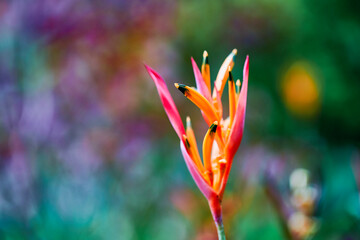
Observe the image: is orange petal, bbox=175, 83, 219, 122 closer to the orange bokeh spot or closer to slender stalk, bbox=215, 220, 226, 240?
slender stalk, bbox=215, 220, 226, 240

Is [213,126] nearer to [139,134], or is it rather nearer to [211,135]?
[211,135]

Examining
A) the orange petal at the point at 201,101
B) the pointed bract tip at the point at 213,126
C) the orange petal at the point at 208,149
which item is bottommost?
the orange petal at the point at 208,149

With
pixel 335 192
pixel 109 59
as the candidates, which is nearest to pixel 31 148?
pixel 109 59

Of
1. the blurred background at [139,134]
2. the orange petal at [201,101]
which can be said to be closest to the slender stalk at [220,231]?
the orange petal at [201,101]

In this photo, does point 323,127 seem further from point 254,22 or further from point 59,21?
point 59,21

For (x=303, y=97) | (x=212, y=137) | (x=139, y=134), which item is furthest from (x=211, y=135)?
(x=139, y=134)

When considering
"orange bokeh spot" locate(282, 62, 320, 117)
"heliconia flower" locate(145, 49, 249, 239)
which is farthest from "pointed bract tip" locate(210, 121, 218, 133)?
"orange bokeh spot" locate(282, 62, 320, 117)

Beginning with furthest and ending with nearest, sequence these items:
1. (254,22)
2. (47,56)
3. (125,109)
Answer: (254,22)
(125,109)
(47,56)

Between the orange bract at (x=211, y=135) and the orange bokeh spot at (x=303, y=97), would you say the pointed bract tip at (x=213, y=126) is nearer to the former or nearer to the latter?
the orange bract at (x=211, y=135)
